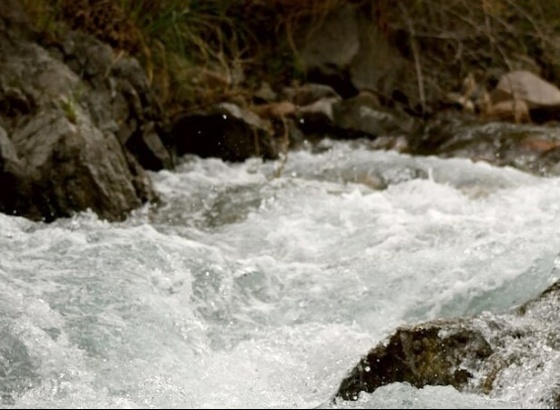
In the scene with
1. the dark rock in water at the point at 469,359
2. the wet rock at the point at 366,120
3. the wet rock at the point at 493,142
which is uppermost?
the dark rock in water at the point at 469,359

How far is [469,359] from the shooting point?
2324 mm

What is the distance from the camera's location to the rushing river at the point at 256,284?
7.71 feet

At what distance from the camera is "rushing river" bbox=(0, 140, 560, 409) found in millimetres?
2350

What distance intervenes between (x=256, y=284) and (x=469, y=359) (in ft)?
3.24

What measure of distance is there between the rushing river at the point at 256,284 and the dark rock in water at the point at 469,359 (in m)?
0.03

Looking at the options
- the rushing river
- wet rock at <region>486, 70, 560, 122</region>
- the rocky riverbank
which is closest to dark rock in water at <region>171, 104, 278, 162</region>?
the rocky riverbank

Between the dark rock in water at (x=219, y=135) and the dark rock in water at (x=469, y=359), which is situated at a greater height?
the dark rock in water at (x=469, y=359)

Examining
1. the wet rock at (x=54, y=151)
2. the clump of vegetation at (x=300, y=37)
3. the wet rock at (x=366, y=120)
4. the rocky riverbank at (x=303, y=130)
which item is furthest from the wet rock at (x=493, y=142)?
the wet rock at (x=54, y=151)

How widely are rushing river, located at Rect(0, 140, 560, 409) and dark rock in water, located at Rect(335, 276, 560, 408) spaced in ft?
0.10

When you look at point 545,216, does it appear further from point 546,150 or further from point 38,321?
point 38,321

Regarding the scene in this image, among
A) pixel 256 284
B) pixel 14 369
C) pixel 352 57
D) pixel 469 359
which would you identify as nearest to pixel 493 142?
pixel 352 57

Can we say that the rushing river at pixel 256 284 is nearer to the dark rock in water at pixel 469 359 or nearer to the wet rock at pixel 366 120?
the dark rock in water at pixel 469 359

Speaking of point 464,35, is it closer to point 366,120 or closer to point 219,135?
point 366,120

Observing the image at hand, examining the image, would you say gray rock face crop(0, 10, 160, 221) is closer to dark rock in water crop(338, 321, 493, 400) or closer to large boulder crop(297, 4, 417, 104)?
large boulder crop(297, 4, 417, 104)
